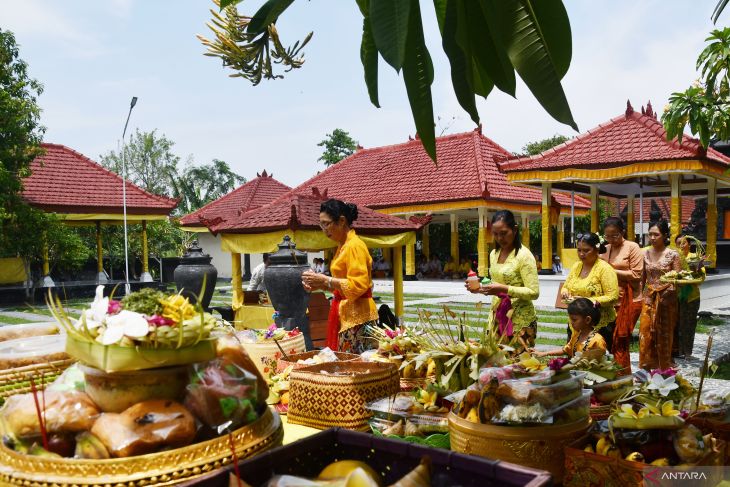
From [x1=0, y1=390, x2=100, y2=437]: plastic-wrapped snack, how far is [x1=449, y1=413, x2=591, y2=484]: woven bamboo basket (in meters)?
0.88

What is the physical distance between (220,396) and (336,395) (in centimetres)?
76

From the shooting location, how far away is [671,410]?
1643mm

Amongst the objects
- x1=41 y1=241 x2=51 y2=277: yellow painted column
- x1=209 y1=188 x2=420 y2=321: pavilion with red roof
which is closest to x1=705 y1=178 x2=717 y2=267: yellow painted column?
x1=209 y1=188 x2=420 y2=321: pavilion with red roof

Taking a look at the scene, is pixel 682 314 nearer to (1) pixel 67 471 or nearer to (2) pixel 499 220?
(2) pixel 499 220

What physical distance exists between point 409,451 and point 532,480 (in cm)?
24

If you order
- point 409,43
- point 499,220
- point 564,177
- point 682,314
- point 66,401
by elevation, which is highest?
point 564,177

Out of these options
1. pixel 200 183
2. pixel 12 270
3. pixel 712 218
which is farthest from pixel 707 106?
pixel 200 183

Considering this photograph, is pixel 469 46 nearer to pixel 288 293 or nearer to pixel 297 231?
pixel 288 293

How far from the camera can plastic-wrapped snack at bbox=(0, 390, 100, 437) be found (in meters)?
1.20

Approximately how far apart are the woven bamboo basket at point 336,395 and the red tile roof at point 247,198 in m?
21.5

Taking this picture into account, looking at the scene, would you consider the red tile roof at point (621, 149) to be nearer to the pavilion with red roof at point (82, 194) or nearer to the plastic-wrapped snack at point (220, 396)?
the pavilion with red roof at point (82, 194)

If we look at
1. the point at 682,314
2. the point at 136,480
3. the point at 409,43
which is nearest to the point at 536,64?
the point at 409,43

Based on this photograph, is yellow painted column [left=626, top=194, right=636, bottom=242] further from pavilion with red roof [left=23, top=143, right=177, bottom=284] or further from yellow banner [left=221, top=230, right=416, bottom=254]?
pavilion with red roof [left=23, top=143, right=177, bottom=284]

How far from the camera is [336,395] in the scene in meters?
1.95
